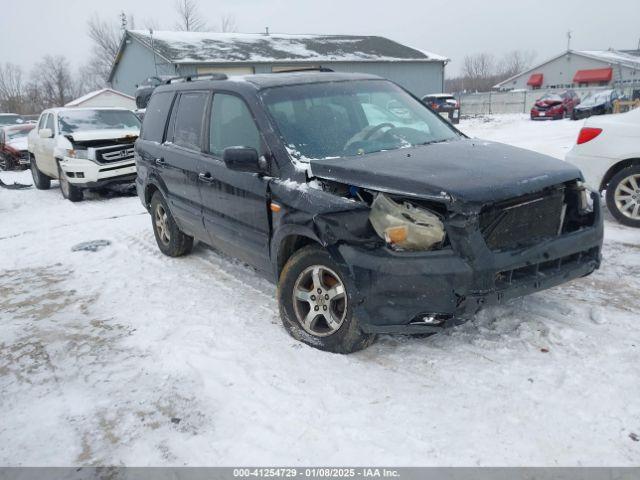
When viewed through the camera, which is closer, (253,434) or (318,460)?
(318,460)

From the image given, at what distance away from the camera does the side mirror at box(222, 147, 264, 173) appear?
381cm

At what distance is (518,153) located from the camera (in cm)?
382

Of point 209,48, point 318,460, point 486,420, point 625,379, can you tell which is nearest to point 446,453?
point 486,420

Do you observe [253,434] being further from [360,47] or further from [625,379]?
[360,47]

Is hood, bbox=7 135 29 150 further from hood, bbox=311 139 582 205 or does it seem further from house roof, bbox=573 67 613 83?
house roof, bbox=573 67 613 83

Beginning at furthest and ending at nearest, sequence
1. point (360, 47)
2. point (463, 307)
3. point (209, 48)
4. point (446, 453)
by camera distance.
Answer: point (360, 47) → point (209, 48) → point (463, 307) → point (446, 453)

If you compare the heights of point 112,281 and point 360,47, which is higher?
point 360,47

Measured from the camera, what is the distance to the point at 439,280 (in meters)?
3.00

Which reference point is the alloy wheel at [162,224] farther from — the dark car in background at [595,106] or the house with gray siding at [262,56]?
the dark car in background at [595,106]

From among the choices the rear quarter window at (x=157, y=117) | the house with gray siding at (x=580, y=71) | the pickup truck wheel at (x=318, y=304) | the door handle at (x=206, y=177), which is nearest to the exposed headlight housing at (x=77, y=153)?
the rear quarter window at (x=157, y=117)

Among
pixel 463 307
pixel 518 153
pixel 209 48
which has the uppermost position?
pixel 209 48

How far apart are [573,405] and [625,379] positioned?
46 cm

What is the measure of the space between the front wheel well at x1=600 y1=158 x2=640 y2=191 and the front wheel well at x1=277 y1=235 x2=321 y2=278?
432 cm

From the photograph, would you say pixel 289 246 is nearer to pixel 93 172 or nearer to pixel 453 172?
pixel 453 172
